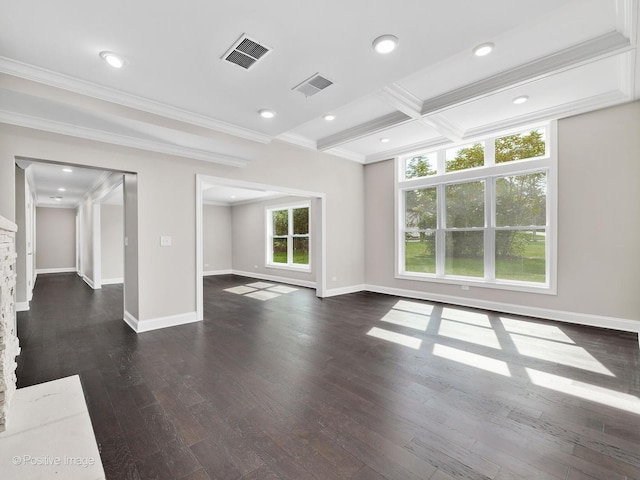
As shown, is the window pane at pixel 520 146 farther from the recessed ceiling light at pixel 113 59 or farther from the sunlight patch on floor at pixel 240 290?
the sunlight patch on floor at pixel 240 290

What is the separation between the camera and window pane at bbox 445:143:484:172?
529 cm

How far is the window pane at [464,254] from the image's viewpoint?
5293mm

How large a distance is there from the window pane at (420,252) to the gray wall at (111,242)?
7380 millimetres

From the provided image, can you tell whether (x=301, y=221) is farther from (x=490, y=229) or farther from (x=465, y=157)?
(x=490, y=229)

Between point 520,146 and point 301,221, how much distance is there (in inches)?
206

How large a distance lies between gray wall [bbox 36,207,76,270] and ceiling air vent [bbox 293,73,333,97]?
12213 millimetres

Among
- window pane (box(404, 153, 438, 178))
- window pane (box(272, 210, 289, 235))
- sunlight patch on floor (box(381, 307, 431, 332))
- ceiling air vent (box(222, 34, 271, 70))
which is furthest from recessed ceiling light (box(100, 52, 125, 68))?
window pane (box(272, 210, 289, 235))

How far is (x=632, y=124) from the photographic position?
12.6 feet

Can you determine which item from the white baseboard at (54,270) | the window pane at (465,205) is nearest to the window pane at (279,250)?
the window pane at (465,205)

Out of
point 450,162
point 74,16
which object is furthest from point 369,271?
point 74,16

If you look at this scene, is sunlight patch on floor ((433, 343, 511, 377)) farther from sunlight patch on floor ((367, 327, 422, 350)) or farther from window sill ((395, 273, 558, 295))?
window sill ((395, 273, 558, 295))

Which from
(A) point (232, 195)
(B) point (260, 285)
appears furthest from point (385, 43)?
(A) point (232, 195)

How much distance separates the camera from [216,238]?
407 inches

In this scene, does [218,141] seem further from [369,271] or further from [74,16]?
[369,271]
